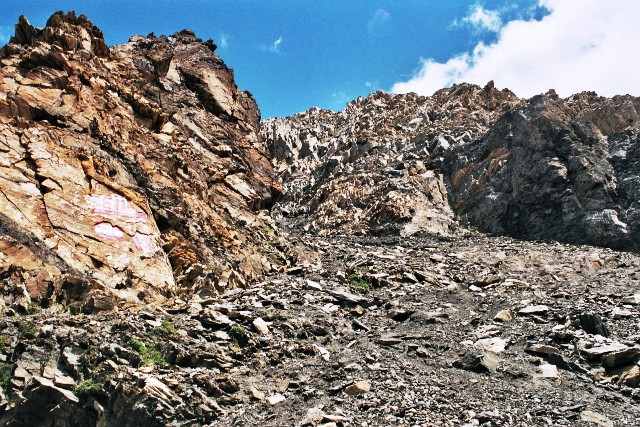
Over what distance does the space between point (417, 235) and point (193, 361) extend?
27.0 meters

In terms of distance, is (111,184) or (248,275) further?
(248,275)

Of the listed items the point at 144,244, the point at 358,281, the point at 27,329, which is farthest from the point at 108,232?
the point at 358,281

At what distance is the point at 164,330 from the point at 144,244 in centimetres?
552

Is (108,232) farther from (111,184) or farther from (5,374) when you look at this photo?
(5,374)

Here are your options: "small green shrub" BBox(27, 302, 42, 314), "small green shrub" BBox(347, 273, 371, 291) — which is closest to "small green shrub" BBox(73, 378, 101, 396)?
"small green shrub" BBox(27, 302, 42, 314)

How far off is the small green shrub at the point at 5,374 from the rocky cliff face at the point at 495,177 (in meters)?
29.7

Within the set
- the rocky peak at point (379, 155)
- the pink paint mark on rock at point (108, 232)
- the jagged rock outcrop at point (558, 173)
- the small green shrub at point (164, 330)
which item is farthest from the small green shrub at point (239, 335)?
the jagged rock outcrop at point (558, 173)

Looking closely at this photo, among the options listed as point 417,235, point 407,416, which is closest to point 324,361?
point 407,416

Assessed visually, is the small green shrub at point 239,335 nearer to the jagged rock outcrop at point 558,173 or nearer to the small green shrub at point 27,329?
the small green shrub at point 27,329

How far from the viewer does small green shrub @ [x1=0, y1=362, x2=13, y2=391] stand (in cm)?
1129

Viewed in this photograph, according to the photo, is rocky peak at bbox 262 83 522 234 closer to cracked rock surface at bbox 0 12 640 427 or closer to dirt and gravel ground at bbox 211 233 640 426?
cracked rock surface at bbox 0 12 640 427

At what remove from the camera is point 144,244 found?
1886 cm

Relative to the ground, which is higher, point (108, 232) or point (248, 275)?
point (108, 232)

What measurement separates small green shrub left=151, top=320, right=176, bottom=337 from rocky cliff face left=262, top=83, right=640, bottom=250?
2620 cm
